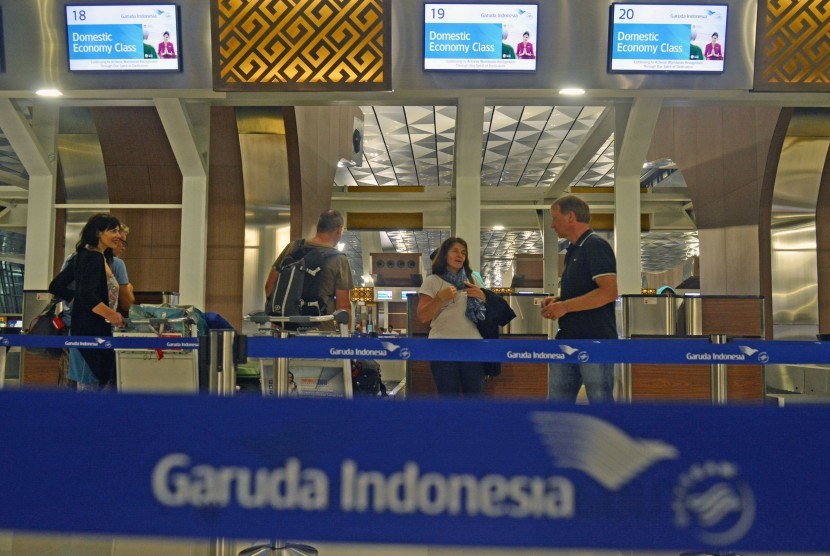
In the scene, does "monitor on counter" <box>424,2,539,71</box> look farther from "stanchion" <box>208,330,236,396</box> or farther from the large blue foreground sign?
the large blue foreground sign

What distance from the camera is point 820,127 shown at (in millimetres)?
7723

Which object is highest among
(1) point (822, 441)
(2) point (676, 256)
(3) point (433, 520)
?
(2) point (676, 256)

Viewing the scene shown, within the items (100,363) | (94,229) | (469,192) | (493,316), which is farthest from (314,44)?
(100,363)

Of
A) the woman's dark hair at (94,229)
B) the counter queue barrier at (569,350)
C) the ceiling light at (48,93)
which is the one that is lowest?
the counter queue barrier at (569,350)

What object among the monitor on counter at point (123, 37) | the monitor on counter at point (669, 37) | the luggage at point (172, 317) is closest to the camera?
the luggage at point (172, 317)

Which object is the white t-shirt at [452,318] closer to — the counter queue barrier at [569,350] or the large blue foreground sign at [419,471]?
the counter queue barrier at [569,350]

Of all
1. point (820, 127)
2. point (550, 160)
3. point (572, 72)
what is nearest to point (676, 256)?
point (550, 160)

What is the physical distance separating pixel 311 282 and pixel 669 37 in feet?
12.9

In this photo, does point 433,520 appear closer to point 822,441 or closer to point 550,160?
point 822,441

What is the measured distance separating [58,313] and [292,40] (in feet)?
10.0

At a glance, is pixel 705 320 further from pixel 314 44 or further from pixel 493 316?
pixel 314 44

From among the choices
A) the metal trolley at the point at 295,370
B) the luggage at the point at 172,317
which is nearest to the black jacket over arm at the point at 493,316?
the metal trolley at the point at 295,370

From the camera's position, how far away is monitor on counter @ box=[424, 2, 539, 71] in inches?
220

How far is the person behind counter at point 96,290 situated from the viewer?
3.43 metres
